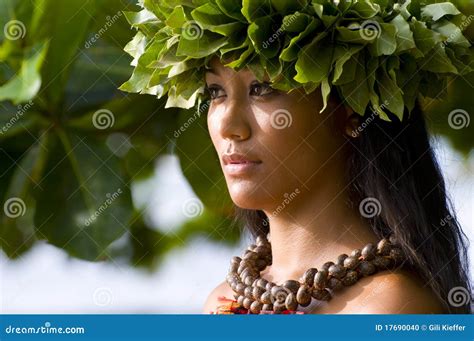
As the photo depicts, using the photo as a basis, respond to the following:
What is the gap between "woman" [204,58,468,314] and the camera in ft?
8.98

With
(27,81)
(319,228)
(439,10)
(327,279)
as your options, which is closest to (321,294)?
(327,279)

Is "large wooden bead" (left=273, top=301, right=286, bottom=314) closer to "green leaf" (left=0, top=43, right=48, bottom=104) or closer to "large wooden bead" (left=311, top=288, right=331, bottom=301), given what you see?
"large wooden bead" (left=311, top=288, right=331, bottom=301)

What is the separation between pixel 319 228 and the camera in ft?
9.17

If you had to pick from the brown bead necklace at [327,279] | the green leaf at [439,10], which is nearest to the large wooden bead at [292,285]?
the brown bead necklace at [327,279]

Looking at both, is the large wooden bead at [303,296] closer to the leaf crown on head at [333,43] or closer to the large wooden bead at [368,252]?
the large wooden bead at [368,252]

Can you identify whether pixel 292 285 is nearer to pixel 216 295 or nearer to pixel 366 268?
pixel 366 268

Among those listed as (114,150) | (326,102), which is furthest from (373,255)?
(114,150)

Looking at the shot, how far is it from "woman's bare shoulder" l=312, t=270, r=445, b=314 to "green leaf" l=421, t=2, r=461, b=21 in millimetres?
469

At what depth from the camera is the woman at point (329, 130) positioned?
2693 mm

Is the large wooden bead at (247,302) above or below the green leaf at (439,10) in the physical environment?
below

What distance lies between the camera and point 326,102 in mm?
2701

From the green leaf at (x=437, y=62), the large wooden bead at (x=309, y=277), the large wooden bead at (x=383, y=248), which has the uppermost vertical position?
the green leaf at (x=437, y=62)

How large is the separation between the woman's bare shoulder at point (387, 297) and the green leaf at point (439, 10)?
1.54ft

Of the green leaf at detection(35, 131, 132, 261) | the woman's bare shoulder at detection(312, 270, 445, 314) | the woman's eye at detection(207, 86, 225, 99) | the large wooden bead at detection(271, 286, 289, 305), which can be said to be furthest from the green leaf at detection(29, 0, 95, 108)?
the woman's bare shoulder at detection(312, 270, 445, 314)
